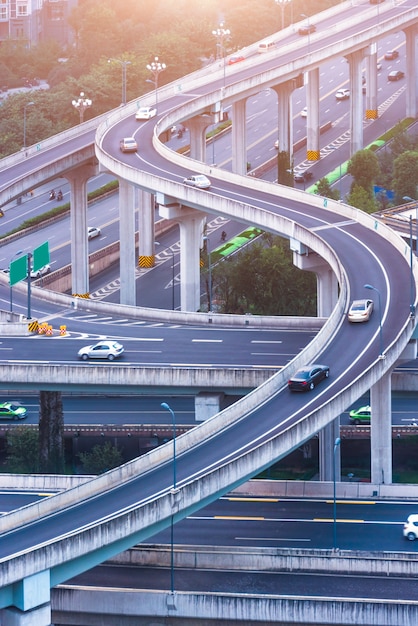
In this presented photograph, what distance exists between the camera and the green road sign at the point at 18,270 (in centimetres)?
11331

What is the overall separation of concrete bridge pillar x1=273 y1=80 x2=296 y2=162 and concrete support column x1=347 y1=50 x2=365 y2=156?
8.18 metres

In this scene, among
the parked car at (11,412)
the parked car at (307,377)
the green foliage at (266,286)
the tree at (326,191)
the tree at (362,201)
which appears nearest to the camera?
the parked car at (307,377)

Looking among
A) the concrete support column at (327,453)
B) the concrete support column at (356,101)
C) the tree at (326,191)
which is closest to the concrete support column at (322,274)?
the concrete support column at (327,453)

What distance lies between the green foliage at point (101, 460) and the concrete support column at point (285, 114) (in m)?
74.8

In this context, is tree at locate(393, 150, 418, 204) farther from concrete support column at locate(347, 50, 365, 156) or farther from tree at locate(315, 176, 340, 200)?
A: concrete support column at locate(347, 50, 365, 156)

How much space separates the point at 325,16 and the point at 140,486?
11839 centimetres

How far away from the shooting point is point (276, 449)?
85.5m

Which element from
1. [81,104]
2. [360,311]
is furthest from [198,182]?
[81,104]

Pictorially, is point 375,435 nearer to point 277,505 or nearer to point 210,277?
point 277,505

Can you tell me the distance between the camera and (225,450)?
86562 mm

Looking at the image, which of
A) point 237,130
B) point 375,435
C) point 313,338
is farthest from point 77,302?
point 237,130

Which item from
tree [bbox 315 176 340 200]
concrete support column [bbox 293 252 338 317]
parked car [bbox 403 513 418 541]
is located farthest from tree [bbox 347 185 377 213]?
parked car [bbox 403 513 418 541]

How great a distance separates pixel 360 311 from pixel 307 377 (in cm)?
980

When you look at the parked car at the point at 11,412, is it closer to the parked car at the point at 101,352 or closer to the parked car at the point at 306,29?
the parked car at the point at 101,352
